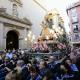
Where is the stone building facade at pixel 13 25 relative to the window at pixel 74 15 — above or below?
below

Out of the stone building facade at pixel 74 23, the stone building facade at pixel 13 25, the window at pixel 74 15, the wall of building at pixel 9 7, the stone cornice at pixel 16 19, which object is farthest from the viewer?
the window at pixel 74 15

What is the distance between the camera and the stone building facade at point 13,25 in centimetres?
1995

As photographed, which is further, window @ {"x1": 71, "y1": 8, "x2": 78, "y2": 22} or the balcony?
window @ {"x1": 71, "y1": 8, "x2": 78, "y2": 22}

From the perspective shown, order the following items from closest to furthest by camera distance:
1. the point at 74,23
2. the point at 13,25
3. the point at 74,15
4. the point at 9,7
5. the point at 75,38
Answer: the point at 9,7, the point at 13,25, the point at 75,38, the point at 74,23, the point at 74,15

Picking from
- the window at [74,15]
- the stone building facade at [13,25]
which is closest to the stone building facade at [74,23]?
the window at [74,15]

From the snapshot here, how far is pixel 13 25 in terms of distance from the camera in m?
21.8

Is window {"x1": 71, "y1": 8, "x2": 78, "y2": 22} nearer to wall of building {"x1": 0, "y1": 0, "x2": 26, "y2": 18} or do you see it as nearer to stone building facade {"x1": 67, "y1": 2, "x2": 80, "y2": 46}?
stone building facade {"x1": 67, "y1": 2, "x2": 80, "y2": 46}

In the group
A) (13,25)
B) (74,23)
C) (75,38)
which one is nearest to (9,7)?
(13,25)

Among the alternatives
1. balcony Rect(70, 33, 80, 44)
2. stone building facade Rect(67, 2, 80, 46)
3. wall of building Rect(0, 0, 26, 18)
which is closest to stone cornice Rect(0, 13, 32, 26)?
wall of building Rect(0, 0, 26, 18)

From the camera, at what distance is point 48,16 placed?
3091cm

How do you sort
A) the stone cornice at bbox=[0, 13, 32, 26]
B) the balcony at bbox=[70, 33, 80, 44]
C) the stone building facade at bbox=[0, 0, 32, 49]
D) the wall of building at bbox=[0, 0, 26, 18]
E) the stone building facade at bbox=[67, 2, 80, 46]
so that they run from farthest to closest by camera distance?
the stone building facade at bbox=[67, 2, 80, 46] → the balcony at bbox=[70, 33, 80, 44] → the wall of building at bbox=[0, 0, 26, 18] → the stone building facade at bbox=[0, 0, 32, 49] → the stone cornice at bbox=[0, 13, 32, 26]

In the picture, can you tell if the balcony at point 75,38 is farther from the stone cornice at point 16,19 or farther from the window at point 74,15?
the stone cornice at point 16,19

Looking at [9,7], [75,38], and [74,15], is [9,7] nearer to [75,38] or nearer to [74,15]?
[75,38]

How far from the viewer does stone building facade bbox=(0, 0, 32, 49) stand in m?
20.0
